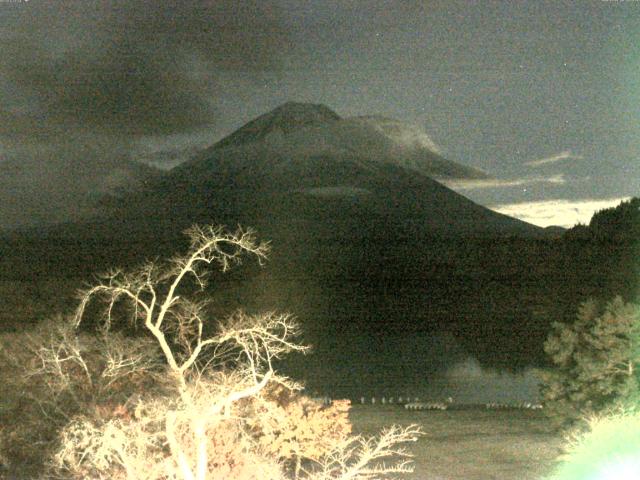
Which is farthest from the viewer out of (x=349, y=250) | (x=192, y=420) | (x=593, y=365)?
(x=349, y=250)

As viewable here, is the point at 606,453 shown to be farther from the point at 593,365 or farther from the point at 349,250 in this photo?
the point at 349,250

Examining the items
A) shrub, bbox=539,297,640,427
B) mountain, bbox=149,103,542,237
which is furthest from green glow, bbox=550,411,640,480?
mountain, bbox=149,103,542,237

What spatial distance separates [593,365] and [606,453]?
3.10 m

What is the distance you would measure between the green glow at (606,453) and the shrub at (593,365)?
1.78 meters

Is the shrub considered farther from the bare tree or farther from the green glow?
the bare tree

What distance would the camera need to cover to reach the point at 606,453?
9094 millimetres

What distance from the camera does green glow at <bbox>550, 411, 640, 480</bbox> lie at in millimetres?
8656

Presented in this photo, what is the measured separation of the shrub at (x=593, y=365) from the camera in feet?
38.2

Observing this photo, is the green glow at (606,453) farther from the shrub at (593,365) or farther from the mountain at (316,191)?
the mountain at (316,191)

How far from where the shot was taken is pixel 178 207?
85250 millimetres

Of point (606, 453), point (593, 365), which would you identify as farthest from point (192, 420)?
point (593, 365)

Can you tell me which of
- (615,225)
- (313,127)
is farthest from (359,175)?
(615,225)

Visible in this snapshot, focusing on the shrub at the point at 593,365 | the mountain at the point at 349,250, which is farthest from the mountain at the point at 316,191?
the shrub at the point at 593,365

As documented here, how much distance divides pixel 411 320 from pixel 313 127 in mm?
66306
